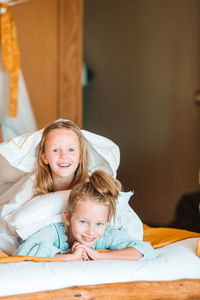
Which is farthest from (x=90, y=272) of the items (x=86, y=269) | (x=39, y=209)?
(x=39, y=209)

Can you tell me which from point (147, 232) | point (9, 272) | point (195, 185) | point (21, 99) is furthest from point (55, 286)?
point (195, 185)

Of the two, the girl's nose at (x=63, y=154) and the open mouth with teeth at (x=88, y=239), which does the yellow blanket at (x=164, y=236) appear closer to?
the open mouth with teeth at (x=88, y=239)

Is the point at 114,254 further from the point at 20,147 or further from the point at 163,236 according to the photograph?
the point at 20,147

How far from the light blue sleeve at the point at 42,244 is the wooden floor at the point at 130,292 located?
203mm

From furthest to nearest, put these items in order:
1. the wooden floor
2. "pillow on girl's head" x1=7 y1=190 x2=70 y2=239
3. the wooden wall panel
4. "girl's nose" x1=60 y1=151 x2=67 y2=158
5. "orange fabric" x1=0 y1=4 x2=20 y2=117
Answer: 1. the wooden wall panel
2. "orange fabric" x1=0 y1=4 x2=20 y2=117
3. "girl's nose" x1=60 y1=151 x2=67 y2=158
4. "pillow on girl's head" x1=7 y1=190 x2=70 y2=239
5. the wooden floor

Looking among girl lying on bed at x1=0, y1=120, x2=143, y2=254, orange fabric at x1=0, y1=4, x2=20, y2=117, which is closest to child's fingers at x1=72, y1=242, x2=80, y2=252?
girl lying on bed at x1=0, y1=120, x2=143, y2=254

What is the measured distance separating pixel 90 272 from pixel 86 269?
0.05ft

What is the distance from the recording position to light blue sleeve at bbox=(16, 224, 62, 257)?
142 centimetres

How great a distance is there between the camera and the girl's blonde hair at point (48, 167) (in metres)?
1.69

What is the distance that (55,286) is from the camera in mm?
1251

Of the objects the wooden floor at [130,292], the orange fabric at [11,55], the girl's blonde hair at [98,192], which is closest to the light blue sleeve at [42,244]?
the girl's blonde hair at [98,192]

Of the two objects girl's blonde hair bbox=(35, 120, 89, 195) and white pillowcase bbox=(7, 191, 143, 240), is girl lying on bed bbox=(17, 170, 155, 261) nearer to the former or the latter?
white pillowcase bbox=(7, 191, 143, 240)

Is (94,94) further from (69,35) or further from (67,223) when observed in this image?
(67,223)

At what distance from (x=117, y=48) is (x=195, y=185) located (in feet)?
5.74
